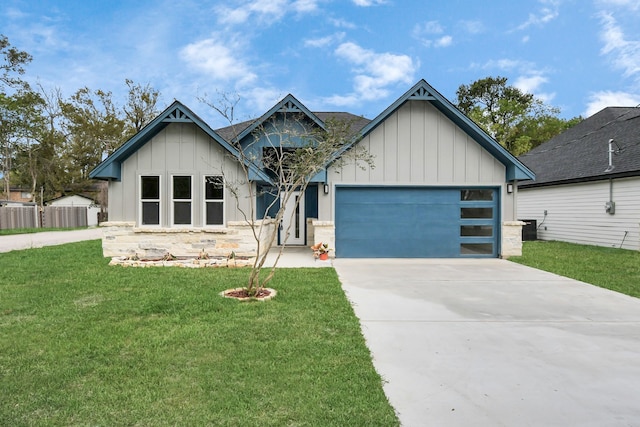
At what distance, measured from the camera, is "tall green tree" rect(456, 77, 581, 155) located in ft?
125

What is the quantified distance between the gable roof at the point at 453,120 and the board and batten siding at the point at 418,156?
19 centimetres

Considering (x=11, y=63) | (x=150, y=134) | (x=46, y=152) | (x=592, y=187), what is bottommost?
(x=592, y=187)

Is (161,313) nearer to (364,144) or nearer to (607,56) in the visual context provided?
(364,144)

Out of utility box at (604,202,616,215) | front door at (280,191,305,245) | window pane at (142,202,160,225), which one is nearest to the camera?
window pane at (142,202,160,225)

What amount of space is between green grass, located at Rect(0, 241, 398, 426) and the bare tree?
4.53 ft

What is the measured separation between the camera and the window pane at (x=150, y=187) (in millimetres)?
10609

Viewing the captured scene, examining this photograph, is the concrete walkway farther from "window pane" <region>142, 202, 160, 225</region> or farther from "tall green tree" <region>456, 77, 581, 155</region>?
"tall green tree" <region>456, 77, 581, 155</region>

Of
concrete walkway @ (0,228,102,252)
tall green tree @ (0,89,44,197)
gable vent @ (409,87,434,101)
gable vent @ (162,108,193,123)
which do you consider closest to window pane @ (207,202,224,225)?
gable vent @ (162,108,193,123)

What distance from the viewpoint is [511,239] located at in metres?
11.4

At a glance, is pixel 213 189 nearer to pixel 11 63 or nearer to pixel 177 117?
pixel 177 117

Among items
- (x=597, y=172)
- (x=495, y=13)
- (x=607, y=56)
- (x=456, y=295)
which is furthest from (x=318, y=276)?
(x=607, y=56)

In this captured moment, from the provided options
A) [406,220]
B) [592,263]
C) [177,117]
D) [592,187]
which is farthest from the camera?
[592,187]

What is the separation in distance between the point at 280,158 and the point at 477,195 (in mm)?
6794

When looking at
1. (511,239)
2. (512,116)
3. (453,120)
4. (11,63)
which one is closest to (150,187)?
(453,120)
